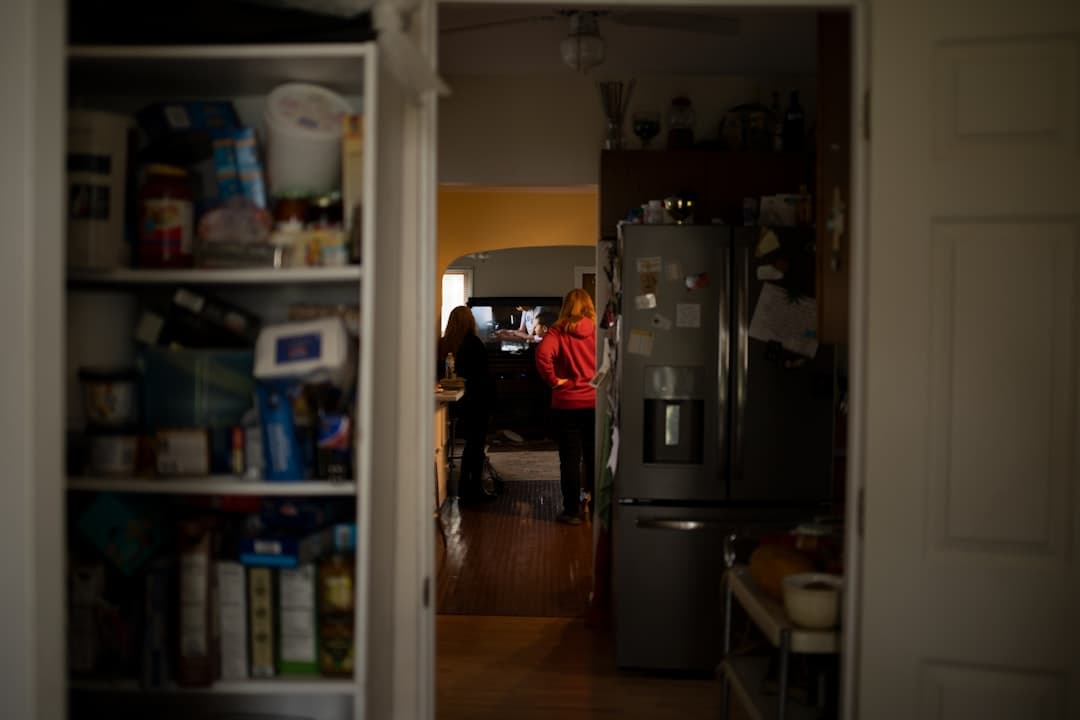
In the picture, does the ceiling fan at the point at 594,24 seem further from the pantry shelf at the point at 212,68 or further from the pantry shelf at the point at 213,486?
the pantry shelf at the point at 213,486

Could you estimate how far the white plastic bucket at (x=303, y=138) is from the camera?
1.71m

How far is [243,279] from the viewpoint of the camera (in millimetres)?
1652

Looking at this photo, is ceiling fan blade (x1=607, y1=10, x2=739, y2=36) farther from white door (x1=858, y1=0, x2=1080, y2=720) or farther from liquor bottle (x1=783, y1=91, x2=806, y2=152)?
white door (x1=858, y1=0, x2=1080, y2=720)

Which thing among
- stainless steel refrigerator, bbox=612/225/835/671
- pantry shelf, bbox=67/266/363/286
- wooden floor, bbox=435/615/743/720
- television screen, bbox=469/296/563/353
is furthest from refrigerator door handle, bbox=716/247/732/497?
television screen, bbox=469/296/563/353

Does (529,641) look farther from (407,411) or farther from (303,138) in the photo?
(303,138)

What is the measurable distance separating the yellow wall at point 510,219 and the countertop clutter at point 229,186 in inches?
223

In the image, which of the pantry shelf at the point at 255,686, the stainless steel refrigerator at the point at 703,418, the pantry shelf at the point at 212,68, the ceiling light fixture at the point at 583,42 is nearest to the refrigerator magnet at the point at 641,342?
the stainless steel refrigerator at the point at 703,418

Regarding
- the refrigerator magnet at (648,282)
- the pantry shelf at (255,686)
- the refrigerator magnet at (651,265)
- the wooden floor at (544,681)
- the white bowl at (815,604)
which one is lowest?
the wooden floor at (544,681)

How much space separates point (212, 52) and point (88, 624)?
1104mm

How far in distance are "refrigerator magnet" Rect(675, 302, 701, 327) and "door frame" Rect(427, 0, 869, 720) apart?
1.71m

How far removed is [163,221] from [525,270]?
986 centimetres

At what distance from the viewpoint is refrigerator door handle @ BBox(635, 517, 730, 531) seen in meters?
3.47

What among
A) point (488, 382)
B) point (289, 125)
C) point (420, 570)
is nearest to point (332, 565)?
point (420, 570)

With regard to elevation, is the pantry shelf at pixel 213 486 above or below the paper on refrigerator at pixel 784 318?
below
